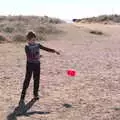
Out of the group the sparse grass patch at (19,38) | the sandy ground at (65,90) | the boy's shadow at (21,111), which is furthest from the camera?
the sparse grass patch at (19,38)

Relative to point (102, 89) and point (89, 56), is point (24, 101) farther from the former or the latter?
point (89, 56)

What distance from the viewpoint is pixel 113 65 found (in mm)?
17500

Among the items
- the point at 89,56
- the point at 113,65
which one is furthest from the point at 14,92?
the point at 89,56

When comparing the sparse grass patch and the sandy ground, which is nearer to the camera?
the sandy ground

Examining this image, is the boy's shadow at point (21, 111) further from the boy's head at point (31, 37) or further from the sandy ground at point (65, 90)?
the boy's head at point (31, 37)

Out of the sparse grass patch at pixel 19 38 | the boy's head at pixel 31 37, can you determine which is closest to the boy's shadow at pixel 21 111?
the boy's head at pixel 31 37

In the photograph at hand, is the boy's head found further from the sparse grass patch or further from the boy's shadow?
the sparse grass patch

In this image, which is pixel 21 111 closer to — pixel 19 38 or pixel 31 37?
pixel 31 37

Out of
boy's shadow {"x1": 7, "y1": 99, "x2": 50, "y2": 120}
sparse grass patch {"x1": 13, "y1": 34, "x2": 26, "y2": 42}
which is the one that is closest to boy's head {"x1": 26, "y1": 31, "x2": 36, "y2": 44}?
boy's shadow {"x1": 7, "y1": 99, "x2": 50, "y2": 120}

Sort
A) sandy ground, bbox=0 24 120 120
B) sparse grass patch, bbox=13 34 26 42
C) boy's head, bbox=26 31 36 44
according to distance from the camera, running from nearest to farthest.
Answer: sandy ground, bbox=0 24 120 120, boy's head, bbox=26 31 36 44, sparse grass patch, bbox=13 34 26 42

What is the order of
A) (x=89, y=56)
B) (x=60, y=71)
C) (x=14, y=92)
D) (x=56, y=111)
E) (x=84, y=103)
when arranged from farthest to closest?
1. (x=89, y=56)
2. (x=60, y=71)
3. (x=14, y=92)
4. (x=84, y=103)
5. (x=56, y=111)

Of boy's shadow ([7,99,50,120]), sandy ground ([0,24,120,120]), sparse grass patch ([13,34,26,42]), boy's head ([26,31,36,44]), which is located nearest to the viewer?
boy's shadow ([7,99,50,120])

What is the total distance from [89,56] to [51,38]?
12694 mm

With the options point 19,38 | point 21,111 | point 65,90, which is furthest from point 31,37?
point 19,38
